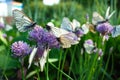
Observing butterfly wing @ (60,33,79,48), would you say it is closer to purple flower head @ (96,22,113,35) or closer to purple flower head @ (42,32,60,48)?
purple flower head @ (42,32,60,48)

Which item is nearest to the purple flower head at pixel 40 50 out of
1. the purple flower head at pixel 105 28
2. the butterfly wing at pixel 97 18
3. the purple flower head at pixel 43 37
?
the purple flower head at pixel 43 37

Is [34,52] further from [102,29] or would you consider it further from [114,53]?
[114,53]

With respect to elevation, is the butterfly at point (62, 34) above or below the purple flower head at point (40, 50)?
above

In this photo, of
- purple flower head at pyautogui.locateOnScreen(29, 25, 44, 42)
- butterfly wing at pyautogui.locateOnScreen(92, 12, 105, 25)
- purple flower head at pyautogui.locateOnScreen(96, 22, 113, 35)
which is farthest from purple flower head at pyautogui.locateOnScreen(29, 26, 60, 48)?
butterfly wing at pyautogui.locateOnScreen(92, 12, 105, 25)

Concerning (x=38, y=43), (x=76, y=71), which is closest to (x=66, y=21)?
(x=38, y=43)

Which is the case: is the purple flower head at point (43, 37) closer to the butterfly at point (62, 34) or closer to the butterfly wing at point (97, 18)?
the butterfly at point (62, 34)
